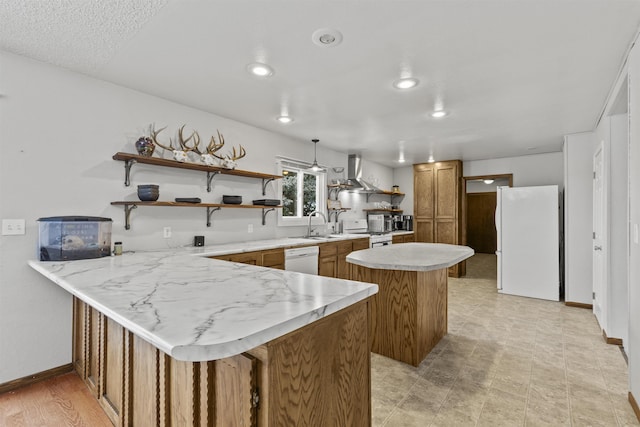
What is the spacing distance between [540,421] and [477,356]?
0.82 meters

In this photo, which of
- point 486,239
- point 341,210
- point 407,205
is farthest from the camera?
point 486,239

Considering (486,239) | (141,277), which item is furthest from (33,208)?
(486,239)

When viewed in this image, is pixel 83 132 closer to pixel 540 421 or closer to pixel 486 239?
pixel 540 421

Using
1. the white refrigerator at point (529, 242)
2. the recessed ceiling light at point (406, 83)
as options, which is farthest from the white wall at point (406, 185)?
the recessed ceiling light at point (406, 83)

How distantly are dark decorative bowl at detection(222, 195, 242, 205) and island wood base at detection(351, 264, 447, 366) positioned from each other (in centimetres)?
155

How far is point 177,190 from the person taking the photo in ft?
10.1

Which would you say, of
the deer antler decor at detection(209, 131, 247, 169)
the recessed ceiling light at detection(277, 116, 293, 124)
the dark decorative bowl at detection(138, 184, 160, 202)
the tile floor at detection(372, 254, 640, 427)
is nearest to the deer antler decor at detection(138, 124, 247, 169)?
the deer antler decor at detection(209, 131, 247, 169)

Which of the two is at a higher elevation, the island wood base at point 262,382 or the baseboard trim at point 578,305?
the island wood base at point 262,382

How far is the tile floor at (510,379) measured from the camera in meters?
1.83

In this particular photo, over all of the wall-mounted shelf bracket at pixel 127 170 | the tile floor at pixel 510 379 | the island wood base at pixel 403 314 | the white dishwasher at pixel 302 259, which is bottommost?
the tile floor at pixel 510 379

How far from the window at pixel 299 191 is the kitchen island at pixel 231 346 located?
9.13ft

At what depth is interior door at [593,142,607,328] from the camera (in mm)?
3088

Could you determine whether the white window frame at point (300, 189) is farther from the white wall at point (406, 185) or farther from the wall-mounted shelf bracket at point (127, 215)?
the white wall at point (406, 185)

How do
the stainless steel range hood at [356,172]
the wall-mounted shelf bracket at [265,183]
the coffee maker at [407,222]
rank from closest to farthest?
1. the wall-mounted shelf bracket at [265,183]
2. the stainless steel range hood at [356,172]
3. the coffee maker at [407,222]
